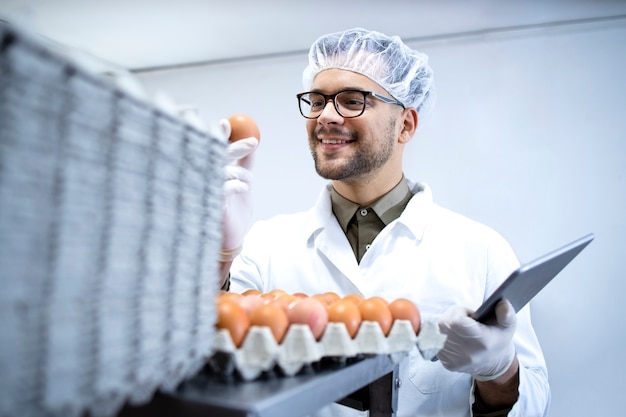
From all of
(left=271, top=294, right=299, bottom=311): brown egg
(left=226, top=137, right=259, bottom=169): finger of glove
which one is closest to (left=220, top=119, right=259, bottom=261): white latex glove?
(left=226, top=137, right=259, bottom=169): finger of glove

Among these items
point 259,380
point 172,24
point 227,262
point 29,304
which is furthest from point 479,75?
point 29,304

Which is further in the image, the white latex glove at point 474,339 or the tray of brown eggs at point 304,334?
the white latex glove at point 474,339

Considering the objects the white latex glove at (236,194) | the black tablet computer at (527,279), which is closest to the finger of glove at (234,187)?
the white latex glove at (236,194)

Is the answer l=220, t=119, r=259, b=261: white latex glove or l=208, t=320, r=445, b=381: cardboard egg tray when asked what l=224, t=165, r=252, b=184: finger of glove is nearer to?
l=220, t=119, r=259, b=261: white latex glove

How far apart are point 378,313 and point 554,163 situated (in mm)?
1542

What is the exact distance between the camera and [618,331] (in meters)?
1.76

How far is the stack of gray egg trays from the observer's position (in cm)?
30

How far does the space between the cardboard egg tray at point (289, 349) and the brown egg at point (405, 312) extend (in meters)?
0.05

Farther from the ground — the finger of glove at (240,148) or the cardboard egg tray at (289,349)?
the finger of glove at (240,148)

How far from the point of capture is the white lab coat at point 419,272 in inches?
48.7

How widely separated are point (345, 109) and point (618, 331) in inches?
50.7

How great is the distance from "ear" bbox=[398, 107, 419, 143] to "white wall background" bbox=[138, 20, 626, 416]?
504 mm

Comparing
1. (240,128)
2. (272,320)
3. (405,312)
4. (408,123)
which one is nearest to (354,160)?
(408,123)

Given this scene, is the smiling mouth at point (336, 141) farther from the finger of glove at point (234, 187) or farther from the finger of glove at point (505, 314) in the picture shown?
the finger of glove at point (505, 314)
